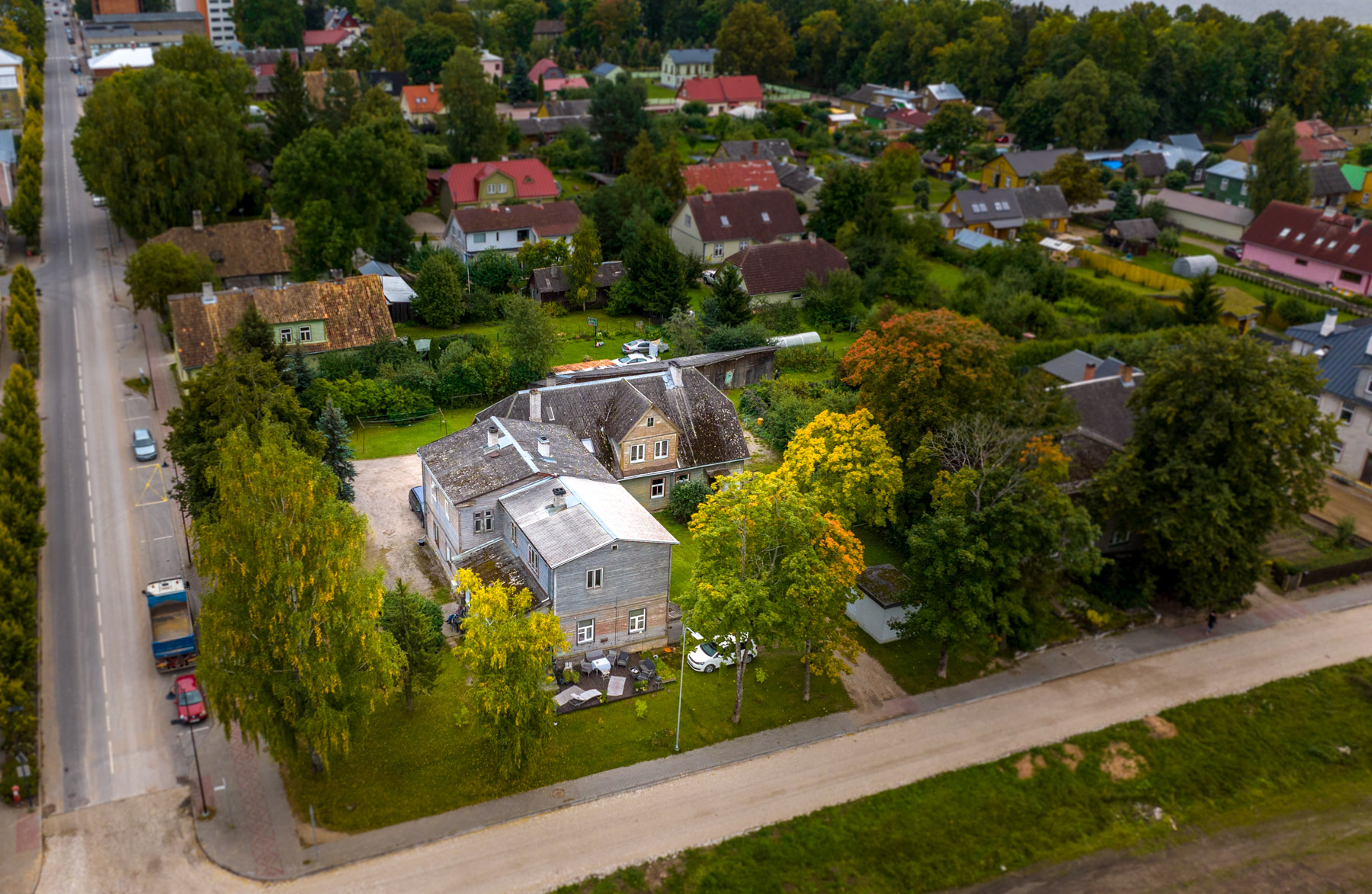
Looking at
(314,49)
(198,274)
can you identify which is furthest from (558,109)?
(198,274)

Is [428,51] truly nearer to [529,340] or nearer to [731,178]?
[731,178]

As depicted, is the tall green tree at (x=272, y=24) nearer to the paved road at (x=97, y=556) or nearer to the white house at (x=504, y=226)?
the paved road at (x=97, y=556)

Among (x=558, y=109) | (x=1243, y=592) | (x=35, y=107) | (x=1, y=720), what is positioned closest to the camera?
(x=1, y=720)

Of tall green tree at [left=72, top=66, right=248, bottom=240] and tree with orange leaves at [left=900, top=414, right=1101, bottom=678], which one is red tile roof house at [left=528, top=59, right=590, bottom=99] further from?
tree with orange leaves at [left=900, top=414, right=1101, bottom=678]

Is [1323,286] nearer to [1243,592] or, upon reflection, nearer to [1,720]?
[1243,592]

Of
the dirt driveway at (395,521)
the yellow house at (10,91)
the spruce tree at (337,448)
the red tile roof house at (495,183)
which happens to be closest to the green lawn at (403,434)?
the dirt driveway at (395,521)

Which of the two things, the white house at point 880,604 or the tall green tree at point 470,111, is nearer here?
the white house at point 880,604

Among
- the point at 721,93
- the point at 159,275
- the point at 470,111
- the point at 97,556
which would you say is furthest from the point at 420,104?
the point at 97,556

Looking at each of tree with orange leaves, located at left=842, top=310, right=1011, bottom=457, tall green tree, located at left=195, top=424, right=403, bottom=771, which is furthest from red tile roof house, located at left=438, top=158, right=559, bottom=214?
tall green tree, located at left=195, top=424, right=403, bottom=771
